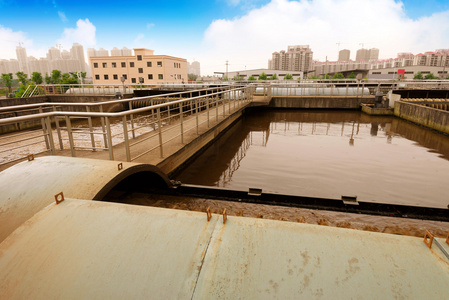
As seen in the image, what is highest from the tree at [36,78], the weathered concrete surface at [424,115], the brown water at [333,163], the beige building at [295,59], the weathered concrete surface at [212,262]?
the beige building at [295,59]

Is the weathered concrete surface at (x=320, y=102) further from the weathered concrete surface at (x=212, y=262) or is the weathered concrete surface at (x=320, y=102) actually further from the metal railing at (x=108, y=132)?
the weathered concrete surface at (x=212, y=262)

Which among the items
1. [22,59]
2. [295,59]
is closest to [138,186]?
[295,59]

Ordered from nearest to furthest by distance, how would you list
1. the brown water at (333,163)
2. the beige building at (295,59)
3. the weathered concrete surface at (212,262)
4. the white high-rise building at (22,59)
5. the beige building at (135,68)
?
1. the weathered concrete surface at (212,262)
2. the brown water at (333,163)
3. the beige building at (135,68)
4. the beige building at (295,59)
5. the white high-rise building at (22,59)

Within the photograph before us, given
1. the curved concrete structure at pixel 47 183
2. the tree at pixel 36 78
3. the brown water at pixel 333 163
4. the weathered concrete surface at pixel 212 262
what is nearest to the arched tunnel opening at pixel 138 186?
the curved concrete structure at pixel 47 183

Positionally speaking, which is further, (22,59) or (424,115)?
(22,59)

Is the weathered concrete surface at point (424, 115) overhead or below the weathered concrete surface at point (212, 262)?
below

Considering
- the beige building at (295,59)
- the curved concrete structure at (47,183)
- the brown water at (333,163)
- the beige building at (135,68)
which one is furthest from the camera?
the beige building at (295,59)

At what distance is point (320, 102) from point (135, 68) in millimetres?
46481

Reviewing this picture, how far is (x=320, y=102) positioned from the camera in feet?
61.6

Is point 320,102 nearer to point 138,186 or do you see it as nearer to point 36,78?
point 138,186

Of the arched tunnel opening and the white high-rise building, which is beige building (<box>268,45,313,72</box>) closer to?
the white high-rise building

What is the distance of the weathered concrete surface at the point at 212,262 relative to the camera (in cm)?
131

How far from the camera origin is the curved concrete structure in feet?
7.30

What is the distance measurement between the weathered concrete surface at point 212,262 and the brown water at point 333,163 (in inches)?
115
